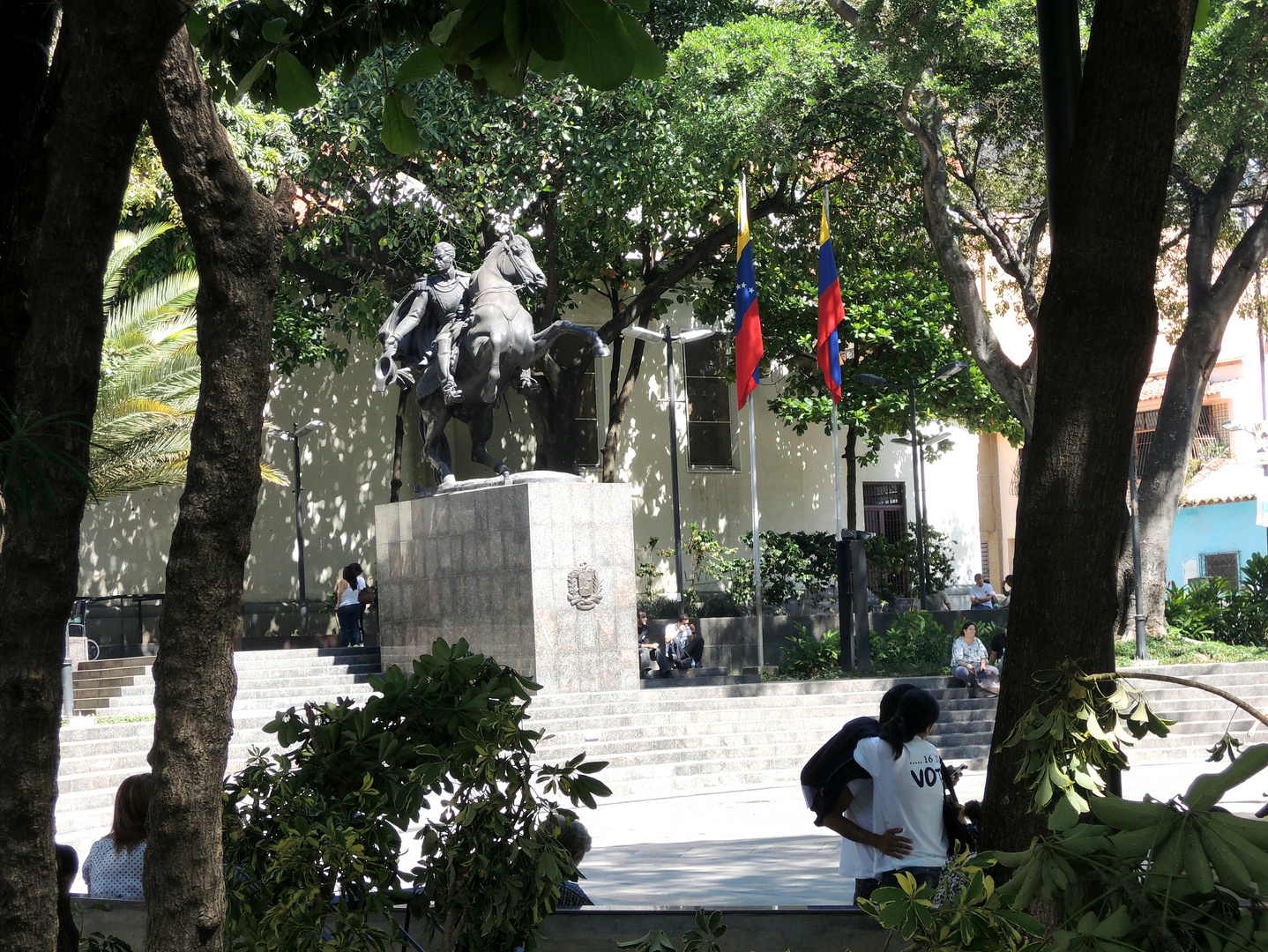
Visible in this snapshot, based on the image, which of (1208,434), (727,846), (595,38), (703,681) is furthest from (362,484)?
(595,38)

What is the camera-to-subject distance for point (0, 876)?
8.19 ft

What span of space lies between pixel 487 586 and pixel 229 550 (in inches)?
566

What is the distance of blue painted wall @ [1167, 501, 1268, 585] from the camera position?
37.2 meters

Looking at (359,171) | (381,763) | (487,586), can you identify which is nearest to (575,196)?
(359,171)

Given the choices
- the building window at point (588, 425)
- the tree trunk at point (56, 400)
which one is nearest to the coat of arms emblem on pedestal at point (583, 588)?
the building window at point (588, 425)

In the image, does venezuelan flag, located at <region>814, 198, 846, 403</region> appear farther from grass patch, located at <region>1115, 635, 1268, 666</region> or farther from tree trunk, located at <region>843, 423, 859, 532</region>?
tree trunk, located at <region>843, 423, 859, 532</region>

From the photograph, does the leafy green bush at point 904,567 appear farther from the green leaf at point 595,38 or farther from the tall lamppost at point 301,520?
the green leaf at point 595,38

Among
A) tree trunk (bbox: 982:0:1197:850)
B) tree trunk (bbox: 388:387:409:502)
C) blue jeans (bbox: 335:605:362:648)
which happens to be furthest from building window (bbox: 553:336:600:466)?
tree trunk (bbox: 982:0:1197:850)

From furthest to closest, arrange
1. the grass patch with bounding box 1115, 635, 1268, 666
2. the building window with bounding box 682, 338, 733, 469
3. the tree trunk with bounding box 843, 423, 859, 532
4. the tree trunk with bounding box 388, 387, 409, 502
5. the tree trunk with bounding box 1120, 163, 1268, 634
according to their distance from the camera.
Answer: the building window with bounding box 682, 338, 733, 469
the tree trunk with bounding box 843, 423, 859, 532
the tree trunk with bounding box 388, 387, 409, 502
the tree trunk with bounding box 1120, 163, 1268, 634
the grass patch with bounding box 1115, 635, 1268, 666

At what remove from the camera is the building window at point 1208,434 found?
125ft

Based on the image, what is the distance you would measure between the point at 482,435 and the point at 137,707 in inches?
222

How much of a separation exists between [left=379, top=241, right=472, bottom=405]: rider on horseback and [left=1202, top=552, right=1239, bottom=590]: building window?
90.6ft

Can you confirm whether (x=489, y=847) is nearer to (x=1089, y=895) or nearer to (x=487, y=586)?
(x=1089, y=895)

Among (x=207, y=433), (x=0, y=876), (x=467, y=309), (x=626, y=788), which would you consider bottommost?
(x=626, y=788)
